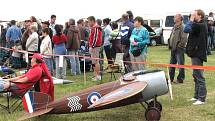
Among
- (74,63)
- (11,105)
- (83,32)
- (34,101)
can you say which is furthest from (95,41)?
(34,101)

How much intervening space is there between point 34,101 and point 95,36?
497 centimetres

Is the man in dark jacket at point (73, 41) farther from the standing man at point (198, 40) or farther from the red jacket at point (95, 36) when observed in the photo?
the standing man at point (198, 40)

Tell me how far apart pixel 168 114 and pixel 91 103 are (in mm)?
1494

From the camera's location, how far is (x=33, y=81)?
768 centimetres

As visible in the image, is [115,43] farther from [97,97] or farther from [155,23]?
[155,23]

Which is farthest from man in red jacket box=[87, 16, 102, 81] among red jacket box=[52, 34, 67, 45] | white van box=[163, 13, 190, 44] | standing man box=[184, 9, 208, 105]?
white van box=[163, 13, 190, 44]

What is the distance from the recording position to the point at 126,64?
11.4 meters

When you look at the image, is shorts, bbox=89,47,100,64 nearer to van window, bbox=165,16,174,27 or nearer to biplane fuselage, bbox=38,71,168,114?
biplane fuselage, bbox=38,71,168,114

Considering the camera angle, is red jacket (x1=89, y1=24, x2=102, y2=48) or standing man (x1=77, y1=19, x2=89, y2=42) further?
standing man (x1=77, y1=19, x2=89, y2=42)

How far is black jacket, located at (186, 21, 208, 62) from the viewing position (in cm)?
785

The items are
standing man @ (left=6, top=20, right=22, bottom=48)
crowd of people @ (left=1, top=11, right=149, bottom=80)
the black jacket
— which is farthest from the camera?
standing man @ (left=6, top=20, right=22, bottom=48)

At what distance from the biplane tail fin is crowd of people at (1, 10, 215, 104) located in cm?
289

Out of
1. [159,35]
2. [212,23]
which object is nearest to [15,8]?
[159,35]

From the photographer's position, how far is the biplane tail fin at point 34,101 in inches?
278
